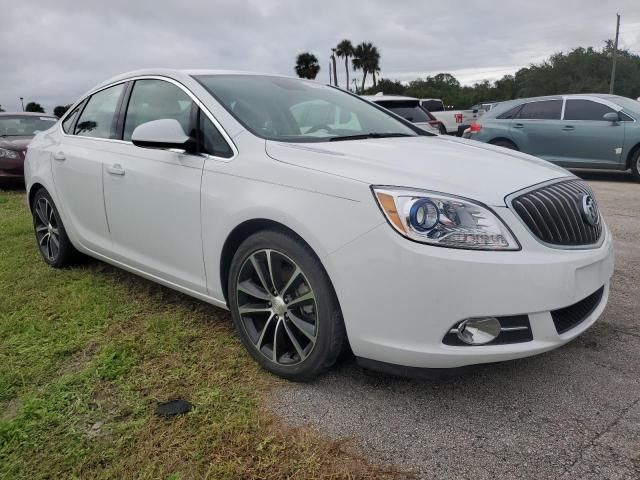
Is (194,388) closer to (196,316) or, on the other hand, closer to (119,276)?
(196,316)

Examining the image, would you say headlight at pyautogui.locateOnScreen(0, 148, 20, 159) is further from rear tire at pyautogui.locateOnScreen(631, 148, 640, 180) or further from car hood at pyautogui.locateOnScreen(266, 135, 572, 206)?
rear tire at pyautogui.locateOnScreen(631, 148, 640, 180)

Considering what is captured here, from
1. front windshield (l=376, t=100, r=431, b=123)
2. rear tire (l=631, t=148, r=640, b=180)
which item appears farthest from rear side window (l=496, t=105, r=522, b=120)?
rear tire (l=631, t=148, r=640, b=180)

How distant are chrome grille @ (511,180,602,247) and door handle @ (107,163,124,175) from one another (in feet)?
7.67

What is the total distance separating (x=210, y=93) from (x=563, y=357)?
236 cm

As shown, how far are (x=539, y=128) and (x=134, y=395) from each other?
8885mm

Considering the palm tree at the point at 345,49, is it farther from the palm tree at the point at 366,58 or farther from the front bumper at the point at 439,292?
the front bumper at the point at 439,292

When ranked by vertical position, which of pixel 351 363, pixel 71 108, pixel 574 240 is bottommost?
pixel 351 363

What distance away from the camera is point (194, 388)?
262 centimetres

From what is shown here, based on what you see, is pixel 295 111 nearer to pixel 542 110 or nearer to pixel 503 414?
pixel 503 414

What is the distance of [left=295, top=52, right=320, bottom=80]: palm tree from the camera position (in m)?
58.0

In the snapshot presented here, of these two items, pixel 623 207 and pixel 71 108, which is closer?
pixel 71 108

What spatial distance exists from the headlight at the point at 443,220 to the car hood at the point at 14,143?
983 centimetres

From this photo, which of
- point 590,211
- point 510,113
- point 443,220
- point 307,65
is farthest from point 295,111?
point 307,65

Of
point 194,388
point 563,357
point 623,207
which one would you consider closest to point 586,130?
point 623,207
